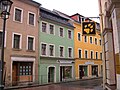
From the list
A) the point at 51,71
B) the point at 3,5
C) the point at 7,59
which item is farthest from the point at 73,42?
the point at 3,5

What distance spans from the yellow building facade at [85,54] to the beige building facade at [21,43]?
10851mm

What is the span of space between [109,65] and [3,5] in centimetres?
555

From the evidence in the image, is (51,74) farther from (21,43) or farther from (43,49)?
(21,43)

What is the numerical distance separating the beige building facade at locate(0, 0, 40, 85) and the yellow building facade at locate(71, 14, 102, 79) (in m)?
10.9

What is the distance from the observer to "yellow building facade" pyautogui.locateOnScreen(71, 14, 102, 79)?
34.5 m

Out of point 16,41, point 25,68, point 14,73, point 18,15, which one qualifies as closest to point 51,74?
point 25,68

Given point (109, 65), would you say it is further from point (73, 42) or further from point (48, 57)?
point (73, 42)

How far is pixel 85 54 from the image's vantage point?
123ft

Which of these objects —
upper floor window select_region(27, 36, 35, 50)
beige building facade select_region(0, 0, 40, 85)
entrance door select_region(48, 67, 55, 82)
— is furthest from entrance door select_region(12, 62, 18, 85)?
entrance door select_region(48, 67, 55, 82)

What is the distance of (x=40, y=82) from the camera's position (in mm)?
25688

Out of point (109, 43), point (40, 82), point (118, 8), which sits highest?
point (118, 8)

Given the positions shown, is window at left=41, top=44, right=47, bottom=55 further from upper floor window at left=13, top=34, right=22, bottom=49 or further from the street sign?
the street sign

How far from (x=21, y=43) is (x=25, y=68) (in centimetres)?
312

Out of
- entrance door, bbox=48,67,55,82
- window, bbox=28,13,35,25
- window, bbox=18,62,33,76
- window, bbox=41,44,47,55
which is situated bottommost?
entrance door, bbox=48,67,55,82
